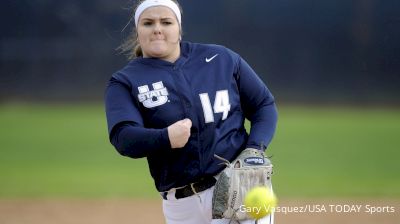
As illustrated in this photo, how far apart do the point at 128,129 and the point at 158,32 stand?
0.42 metres

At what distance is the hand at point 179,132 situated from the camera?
2.57 meters

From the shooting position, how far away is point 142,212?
21.1ft

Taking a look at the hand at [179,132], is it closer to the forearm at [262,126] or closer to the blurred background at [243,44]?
the forearm at [262,126]

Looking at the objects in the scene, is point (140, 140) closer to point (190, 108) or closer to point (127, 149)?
point (127, 149)

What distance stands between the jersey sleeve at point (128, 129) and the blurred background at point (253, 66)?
7.25 metres

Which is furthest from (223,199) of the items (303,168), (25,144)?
(25,144)

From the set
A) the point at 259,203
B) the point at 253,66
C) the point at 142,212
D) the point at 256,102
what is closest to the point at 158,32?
the point at 256,102

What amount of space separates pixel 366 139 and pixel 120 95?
847 cm

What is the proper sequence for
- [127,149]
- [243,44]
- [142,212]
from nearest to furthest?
[127,149] < [142,212] < [243,44]

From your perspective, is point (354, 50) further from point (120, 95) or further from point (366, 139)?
point (120, 95)

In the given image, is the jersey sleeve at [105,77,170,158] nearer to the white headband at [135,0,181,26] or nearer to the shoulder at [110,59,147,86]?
the shoulder at [110,59,147,86]

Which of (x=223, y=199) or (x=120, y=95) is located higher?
(x=120, y=95)

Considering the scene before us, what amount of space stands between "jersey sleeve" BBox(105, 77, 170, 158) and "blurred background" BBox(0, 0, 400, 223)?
7.25m

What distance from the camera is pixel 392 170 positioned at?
896 centimetres
